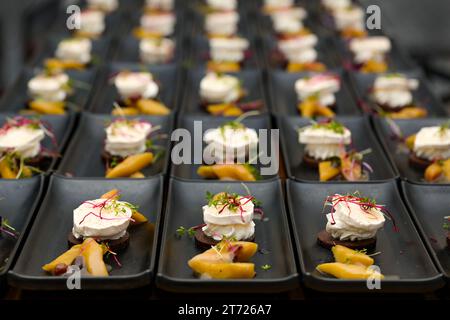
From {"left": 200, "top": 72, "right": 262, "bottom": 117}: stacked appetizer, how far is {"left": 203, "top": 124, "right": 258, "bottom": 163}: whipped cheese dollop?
0.72 m

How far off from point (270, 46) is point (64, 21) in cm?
208

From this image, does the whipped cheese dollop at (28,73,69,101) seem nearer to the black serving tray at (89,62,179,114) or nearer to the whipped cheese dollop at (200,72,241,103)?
the black serving tray at (89,62,179,114)

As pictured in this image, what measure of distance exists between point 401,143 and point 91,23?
3.32 m

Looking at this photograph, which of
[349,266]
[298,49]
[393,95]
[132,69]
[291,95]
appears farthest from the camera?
[298,49]

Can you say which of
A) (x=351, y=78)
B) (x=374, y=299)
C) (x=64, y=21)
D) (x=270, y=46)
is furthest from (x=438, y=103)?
(x=64, y=21)

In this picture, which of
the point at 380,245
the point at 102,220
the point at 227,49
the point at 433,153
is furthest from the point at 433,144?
the point at 227,49

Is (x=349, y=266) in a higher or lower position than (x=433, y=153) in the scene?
higher

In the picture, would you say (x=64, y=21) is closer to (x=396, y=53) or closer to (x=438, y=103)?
(x=396, y=53)

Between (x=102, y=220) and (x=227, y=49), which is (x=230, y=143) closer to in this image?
(x=102, y=220)

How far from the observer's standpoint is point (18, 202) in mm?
3518

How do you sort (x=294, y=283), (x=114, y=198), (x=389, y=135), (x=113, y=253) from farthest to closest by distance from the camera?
(x=389, y=135) < (x=114, y=198) < (x=113, y=253) < (x=294, y=283)

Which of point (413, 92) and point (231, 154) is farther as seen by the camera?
point (413, 92)

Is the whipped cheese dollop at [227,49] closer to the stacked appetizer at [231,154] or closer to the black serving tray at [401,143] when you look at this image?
the black serving tray at [401,143]

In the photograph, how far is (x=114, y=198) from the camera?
129 inches
